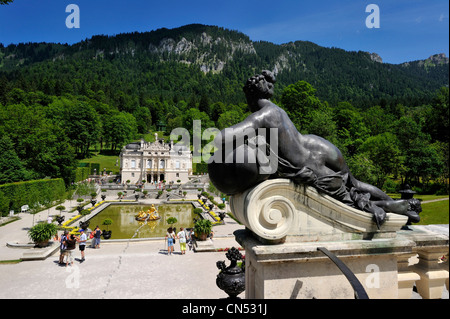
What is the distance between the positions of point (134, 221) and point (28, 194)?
13206 mm

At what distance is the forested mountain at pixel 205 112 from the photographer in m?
39.8

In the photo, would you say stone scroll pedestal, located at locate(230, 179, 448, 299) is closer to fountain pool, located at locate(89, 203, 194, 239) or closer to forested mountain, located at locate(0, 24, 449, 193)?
forested mountain, located at locate(0, 24, 449, 193)

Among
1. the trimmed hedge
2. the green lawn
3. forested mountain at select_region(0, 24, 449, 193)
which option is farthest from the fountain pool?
the green lawn

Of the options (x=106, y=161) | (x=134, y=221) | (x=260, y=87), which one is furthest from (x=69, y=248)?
(x=106, y=161)

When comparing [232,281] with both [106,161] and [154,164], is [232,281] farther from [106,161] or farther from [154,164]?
[106,161]

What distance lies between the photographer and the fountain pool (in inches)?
918

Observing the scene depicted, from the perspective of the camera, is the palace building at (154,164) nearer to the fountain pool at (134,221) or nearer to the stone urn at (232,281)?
the fountain pool at (134,221)

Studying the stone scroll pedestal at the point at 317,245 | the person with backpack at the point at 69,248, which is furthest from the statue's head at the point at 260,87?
the person with backpack at the point at 69,248

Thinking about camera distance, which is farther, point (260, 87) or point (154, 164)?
point (154, 164)

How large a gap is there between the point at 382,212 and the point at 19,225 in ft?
91.3

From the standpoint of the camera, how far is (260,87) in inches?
178

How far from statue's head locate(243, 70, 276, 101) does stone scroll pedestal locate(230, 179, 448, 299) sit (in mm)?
1485
